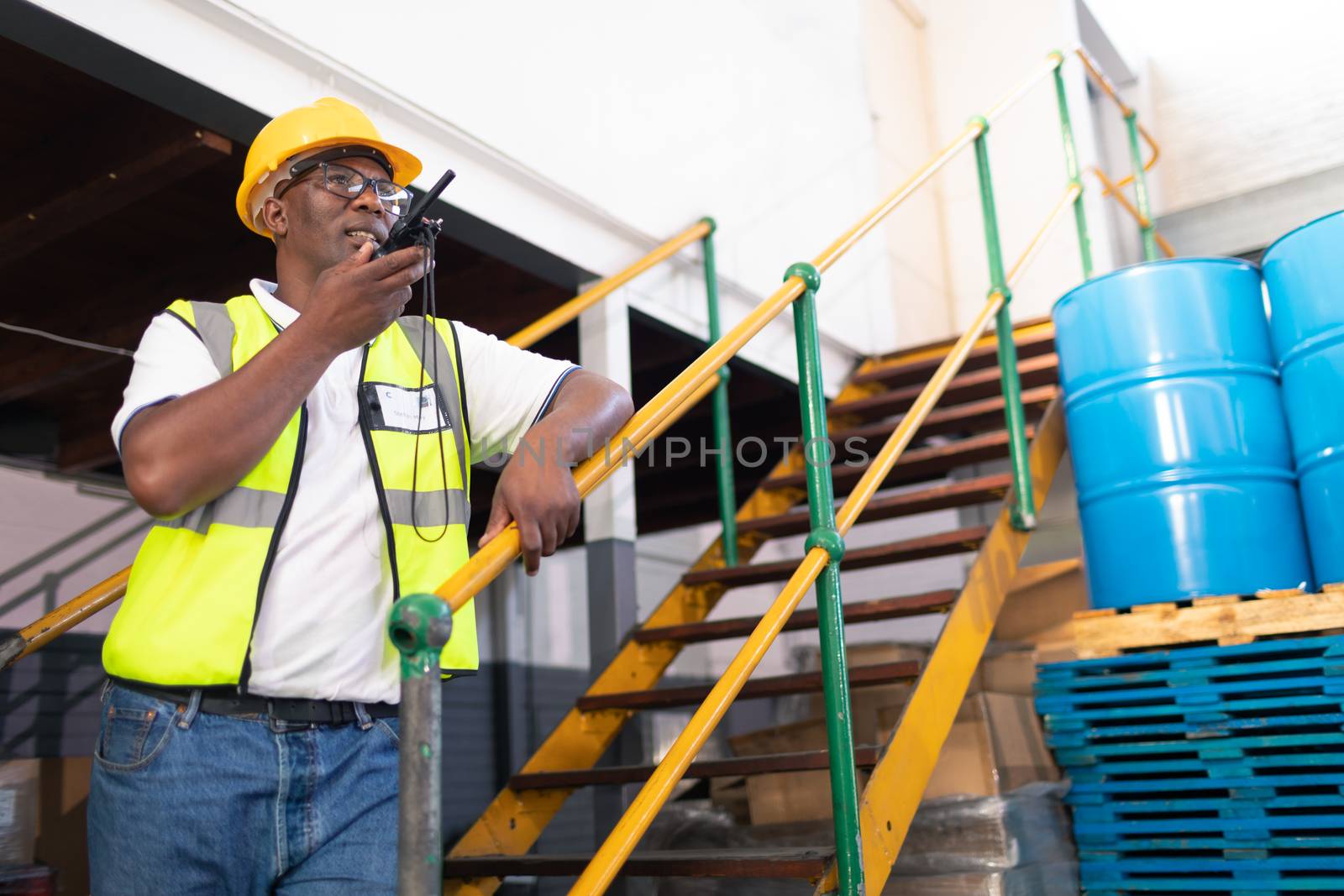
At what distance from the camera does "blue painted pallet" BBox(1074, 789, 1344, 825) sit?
10.4 ft

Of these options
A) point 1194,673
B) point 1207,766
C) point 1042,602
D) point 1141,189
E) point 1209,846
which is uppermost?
point 1141,189

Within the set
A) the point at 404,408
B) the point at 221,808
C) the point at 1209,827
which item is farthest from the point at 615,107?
the point at 221,808

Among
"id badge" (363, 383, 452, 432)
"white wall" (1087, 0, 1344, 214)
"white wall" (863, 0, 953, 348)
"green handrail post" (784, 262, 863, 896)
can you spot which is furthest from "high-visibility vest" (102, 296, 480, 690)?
"white wall" (1087, 0, 1344, 214)

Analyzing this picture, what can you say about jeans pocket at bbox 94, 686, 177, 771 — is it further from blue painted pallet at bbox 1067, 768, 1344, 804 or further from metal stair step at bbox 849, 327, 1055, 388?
metal stair step at bbox 849, 327, 1055, 388

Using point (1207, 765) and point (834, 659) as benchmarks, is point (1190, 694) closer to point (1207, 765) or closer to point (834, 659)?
point (1207, 765)

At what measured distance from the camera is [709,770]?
310 centimetres

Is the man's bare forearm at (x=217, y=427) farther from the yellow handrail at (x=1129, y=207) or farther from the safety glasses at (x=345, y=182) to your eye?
the yellow handrail at (x=1129, y=207)

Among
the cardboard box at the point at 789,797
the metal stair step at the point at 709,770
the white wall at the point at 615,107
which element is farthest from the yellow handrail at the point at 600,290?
the cardboard box at the point at 789,797

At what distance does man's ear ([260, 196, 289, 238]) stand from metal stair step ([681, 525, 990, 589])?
2176mm

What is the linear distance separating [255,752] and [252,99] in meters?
2.26

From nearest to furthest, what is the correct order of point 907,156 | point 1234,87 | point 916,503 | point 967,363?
point 916,503
point 967,363
point 1234,87
point 907,156

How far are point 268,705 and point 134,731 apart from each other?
16 cm

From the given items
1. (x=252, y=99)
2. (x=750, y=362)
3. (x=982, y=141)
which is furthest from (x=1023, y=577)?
(x=252, y=99)

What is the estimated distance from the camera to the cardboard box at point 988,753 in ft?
11.2
